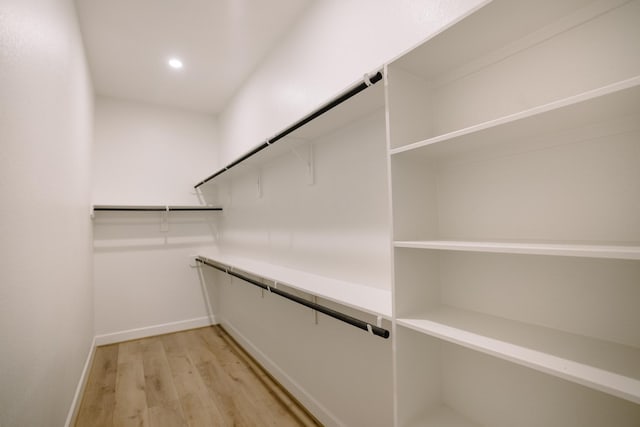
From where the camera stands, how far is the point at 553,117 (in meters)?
0.72

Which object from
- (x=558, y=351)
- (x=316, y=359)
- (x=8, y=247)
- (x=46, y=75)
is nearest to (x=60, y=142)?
(x=46, y=75)

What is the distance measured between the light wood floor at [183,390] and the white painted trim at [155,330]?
0.39 feet

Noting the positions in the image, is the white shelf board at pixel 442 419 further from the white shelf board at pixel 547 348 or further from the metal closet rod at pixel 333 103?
the metal closet rod at pixel 333 103

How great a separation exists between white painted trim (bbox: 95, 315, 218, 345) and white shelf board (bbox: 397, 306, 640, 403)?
333 cm

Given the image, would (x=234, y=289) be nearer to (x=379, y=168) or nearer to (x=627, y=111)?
(x=379, y=168)

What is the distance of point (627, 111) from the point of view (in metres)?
0.70

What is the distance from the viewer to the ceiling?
1985 mm

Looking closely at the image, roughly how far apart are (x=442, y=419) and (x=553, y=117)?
39.4 inches

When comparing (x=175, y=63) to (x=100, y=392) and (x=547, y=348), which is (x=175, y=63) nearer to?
(x=100, y=392)

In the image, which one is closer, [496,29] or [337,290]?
[496,29]

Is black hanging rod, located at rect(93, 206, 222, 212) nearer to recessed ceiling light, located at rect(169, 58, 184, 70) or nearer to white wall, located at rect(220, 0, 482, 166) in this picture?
white wall, located at rect(220, 0, 482, 166)

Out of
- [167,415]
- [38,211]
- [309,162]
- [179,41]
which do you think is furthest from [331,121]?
[167,415]

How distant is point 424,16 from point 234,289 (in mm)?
2956

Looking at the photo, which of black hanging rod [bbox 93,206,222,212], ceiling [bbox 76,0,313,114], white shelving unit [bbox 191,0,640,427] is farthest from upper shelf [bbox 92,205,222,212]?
white shelving unit [bbox 191,0,640,427]
